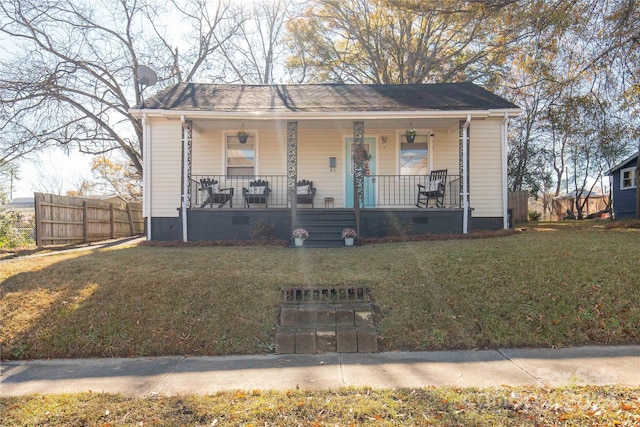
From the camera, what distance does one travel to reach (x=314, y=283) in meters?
5.18

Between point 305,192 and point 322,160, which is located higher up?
point 322,160

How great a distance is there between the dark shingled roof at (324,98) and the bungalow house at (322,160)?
5 cm

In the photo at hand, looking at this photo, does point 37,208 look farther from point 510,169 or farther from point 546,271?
point 510,169

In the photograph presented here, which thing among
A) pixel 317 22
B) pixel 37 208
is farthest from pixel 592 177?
pixel 37 208

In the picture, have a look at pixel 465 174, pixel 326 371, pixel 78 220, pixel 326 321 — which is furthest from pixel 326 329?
pixel 78 220

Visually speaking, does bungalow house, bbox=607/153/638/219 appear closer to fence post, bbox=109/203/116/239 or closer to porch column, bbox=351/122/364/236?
porch column, bbox=351/122/364/236

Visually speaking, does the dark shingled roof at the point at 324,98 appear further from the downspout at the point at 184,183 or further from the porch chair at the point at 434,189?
the porch chair at the point at 434,189

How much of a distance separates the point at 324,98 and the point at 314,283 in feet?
22.6

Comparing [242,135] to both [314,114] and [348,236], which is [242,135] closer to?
[314,114]

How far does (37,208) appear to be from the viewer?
9.41 metres

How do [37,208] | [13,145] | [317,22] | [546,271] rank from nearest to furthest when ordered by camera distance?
[546,271], [37,208], [13,145], [317,22]

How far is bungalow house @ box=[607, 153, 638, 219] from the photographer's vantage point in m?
18.5

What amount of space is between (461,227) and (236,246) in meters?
5.56

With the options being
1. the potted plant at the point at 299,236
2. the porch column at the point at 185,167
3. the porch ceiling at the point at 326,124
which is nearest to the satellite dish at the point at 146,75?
the porch ceiling at the point at 326,124
